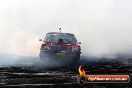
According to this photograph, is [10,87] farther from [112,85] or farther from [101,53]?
[101,53]

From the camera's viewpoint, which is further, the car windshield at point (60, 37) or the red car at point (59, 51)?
the car windshield at point (60, 37)

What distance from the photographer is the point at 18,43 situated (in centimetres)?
3897

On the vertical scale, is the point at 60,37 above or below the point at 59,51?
above

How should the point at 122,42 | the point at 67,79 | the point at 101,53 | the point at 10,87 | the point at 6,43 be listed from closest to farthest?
the point at 10,87
the point at 67,79
the point at 101,53
the point at 6,43
the point at 122,42

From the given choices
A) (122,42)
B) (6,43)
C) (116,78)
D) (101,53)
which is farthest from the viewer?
(122,42)

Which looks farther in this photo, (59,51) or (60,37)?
(60,37)

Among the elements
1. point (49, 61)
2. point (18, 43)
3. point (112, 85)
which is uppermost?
point (18, 43)

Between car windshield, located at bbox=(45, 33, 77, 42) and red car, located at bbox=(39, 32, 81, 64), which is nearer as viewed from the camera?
red car, located at bbox=(39, 32, 81, 64)

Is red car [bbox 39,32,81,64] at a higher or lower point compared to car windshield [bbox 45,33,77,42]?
lower

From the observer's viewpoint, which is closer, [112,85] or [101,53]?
[112,85]

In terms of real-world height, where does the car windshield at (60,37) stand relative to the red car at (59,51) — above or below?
above

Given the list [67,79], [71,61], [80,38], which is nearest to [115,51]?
[80,38]

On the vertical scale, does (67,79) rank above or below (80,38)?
below

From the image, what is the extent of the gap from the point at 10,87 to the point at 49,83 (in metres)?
1.51
